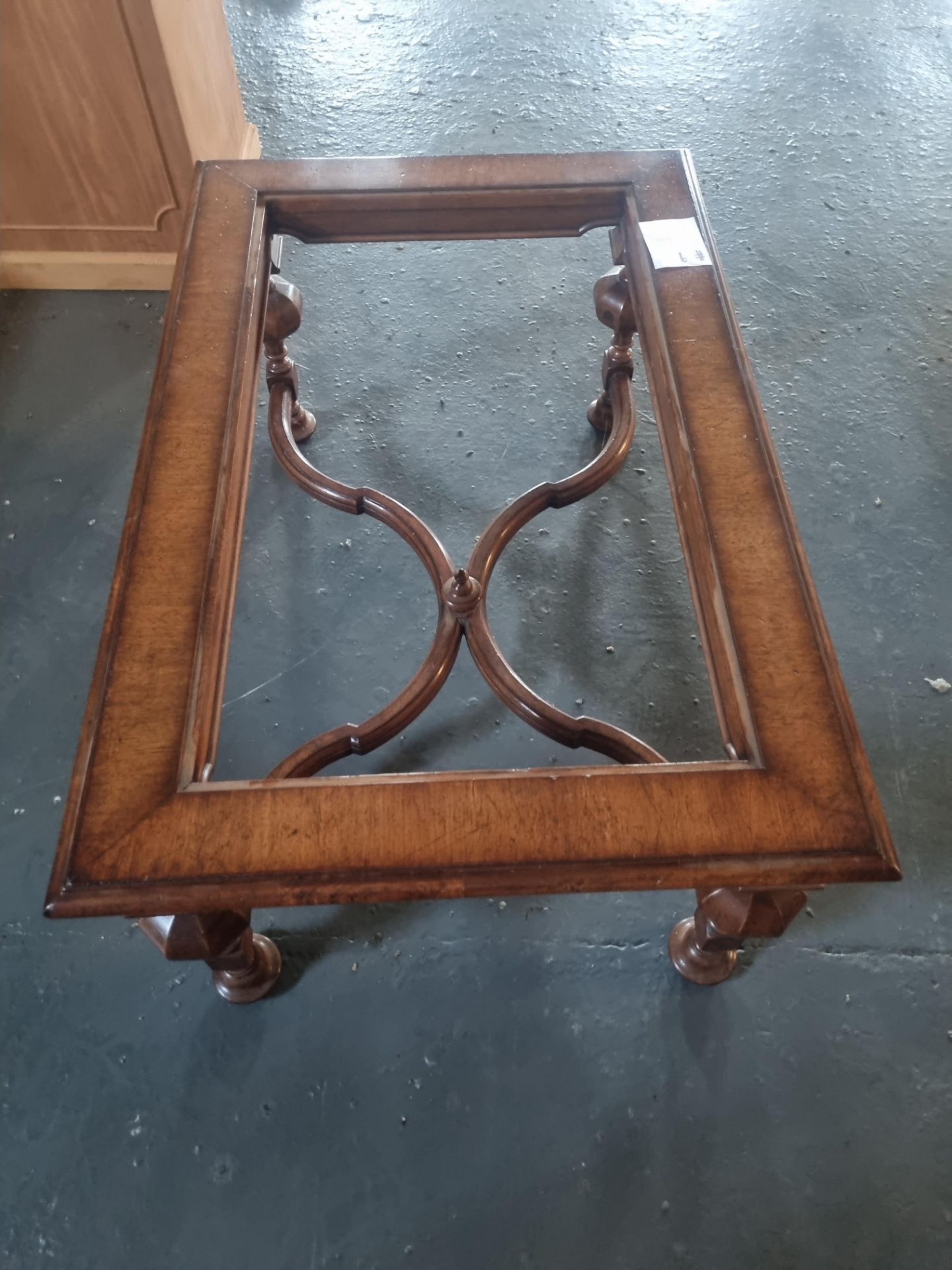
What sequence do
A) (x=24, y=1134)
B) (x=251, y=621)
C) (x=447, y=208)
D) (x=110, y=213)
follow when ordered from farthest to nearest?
(x=110, y=213) → (x=251, y=621) → (x=447, y=208) → (x=24, y=1134)

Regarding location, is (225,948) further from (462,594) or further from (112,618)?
(462,594)

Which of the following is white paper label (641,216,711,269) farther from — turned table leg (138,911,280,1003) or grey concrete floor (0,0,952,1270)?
turned table leg (138,911,280,1003)

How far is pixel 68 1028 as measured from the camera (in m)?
1.16

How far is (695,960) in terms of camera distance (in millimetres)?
1166

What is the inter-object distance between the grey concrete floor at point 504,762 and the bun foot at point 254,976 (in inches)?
1.1

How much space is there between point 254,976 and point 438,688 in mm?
433

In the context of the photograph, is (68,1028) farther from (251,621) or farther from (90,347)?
(90,347)

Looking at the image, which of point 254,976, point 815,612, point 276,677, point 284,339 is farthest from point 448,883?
point 284,339

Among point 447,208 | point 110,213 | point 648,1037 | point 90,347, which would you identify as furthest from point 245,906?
point 110,213

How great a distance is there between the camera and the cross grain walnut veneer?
0.74 meters

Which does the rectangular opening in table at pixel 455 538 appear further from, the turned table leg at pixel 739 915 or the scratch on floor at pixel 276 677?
the turned table leg at pixel 739 915

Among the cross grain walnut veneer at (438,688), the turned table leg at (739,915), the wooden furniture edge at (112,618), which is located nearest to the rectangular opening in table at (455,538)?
the cross grain walnut veneer at (438,688)

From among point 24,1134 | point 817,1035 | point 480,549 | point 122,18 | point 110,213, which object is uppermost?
point 122,18

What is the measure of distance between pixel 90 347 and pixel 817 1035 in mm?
1778
